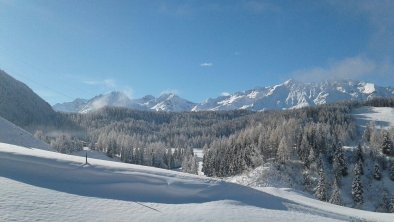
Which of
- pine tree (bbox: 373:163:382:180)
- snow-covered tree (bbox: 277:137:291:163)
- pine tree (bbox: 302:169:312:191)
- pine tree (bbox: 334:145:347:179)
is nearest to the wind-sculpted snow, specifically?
pine tree (bbox: 302:169:312:191)

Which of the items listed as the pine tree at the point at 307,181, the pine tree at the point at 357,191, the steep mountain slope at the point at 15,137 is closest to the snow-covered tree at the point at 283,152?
the pine tree at the point at 307,181

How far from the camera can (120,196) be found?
2898cm

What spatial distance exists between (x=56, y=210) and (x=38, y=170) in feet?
29.3

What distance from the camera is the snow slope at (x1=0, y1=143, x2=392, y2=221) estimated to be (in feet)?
77.2

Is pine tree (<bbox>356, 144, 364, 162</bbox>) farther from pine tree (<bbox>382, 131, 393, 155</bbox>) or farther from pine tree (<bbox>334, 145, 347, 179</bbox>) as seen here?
pine tree (<bbox>382, 131, 393, 155</bbox>)

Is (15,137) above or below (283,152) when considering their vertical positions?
above

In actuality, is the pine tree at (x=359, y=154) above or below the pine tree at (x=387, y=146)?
below

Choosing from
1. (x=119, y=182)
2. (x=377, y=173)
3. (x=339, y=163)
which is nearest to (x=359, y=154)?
(x=377, y=173)

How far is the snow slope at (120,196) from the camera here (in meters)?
23.5

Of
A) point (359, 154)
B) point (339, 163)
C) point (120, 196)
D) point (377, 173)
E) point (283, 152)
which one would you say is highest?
point (359, 154)

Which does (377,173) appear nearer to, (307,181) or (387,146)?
(387,146)

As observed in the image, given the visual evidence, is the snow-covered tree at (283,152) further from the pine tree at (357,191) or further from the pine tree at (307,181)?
the pine tree at (357,191)

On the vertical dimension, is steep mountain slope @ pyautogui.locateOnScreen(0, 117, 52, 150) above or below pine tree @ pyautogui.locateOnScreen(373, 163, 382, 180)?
above

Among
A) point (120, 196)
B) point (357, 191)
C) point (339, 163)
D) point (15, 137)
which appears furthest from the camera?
point (339, 163)
